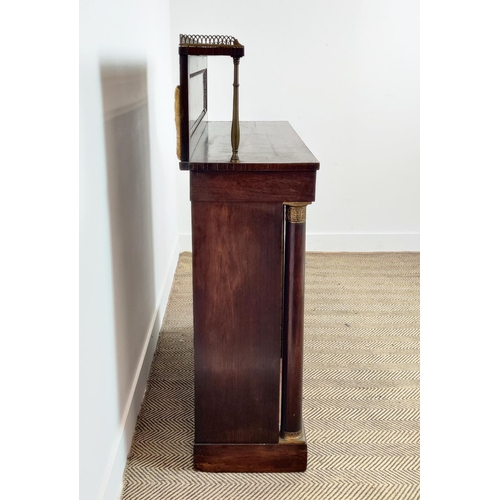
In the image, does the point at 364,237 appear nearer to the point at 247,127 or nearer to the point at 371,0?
the point at 371,0

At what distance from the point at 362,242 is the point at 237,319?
2654 mm

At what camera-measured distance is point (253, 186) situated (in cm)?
193

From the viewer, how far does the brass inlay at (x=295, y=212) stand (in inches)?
76.7

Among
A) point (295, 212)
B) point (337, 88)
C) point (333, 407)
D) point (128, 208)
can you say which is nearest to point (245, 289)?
point (295, 212)

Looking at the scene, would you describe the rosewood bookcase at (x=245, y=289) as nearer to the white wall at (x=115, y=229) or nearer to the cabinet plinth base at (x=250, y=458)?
the cabinet plinth base at (x=250, y=458)

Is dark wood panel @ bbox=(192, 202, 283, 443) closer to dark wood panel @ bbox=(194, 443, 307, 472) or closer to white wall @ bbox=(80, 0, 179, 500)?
dark wood panel @ bbox=(194, 443, 307, 472)

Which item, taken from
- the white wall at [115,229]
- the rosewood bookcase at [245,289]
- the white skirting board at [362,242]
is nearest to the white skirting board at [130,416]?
the white wall at [115,229]

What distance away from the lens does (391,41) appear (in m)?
4.22

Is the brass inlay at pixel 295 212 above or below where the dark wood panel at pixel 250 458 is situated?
above

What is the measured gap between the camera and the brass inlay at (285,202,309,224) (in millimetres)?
1947

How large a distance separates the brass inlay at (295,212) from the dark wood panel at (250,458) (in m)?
0.71
